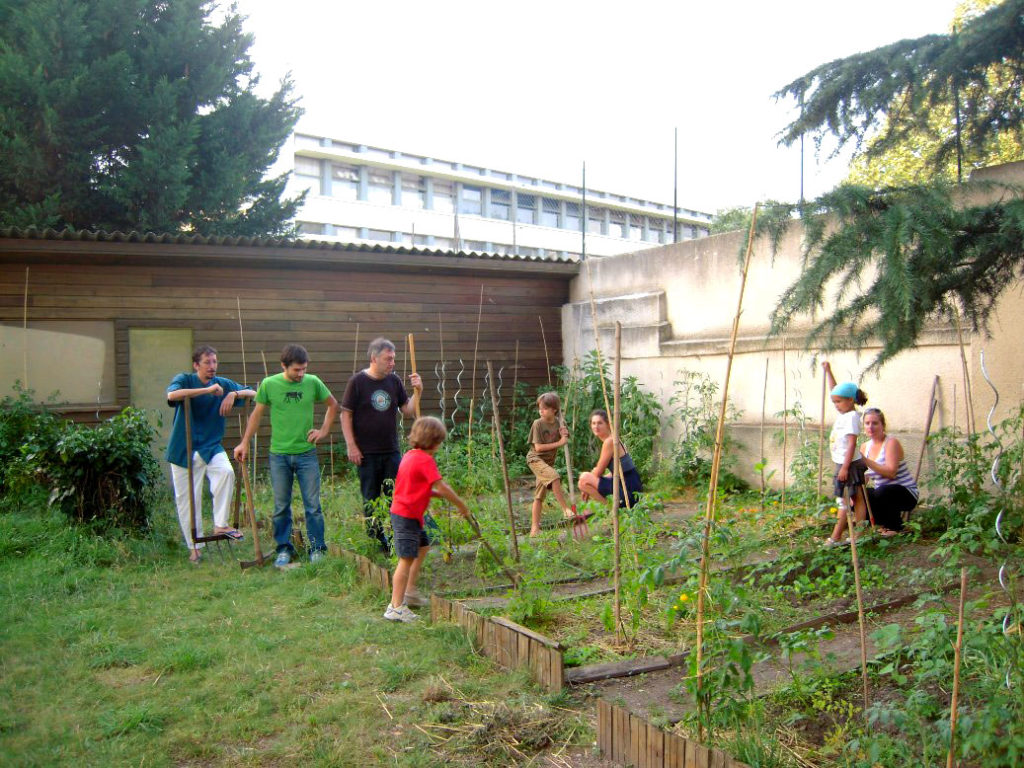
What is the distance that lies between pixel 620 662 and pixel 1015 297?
4782 mm

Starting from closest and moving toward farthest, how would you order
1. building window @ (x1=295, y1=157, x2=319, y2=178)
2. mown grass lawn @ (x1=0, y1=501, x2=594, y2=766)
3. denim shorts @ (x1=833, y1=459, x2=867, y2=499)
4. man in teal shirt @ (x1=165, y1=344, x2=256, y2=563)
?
mown grass lawn @ (x1=0, y1=501, x2=594, y2=766), denim shorts @ (x1=833, y1=459, x2=867, y2=499), man in teal shirt @ (x1=165, y1=344, x2=256, y2=563), building window @ (x1=295, y1=157, x2=319, y2=178)

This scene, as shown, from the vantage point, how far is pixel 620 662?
4.07 m

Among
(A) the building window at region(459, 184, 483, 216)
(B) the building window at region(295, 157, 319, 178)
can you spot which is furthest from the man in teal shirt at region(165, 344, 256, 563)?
(A) the building window at region(459, 184, 483, 216)

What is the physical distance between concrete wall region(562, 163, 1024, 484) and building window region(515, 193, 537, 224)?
32444mm

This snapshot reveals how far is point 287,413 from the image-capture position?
644 centimetres

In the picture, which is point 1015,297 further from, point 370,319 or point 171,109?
point 171,109

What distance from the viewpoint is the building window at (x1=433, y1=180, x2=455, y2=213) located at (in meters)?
42.6

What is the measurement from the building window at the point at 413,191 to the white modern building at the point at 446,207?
0.17 feet

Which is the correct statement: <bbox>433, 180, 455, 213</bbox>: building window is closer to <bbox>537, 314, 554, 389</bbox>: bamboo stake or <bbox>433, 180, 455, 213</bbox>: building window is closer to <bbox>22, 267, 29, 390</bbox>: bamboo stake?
<bbox>537, 314, 554, 389</bbox>: bamboo stake

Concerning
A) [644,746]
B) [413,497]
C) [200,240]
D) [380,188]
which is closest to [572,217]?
[380,188]

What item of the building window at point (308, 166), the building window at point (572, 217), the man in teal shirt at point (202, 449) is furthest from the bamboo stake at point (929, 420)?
the building window at point (572, 217)

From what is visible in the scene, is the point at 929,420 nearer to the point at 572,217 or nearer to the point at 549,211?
the point at 572,217

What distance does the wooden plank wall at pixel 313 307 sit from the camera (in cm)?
963

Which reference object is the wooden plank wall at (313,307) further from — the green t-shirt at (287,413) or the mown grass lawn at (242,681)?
the mown grass lawn at (242,681)
